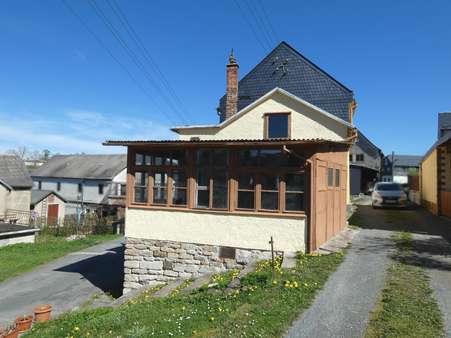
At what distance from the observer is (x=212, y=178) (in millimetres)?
11133

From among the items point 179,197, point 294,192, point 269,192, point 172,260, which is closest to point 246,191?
point 269,192

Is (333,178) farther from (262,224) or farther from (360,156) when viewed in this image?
(360,156)

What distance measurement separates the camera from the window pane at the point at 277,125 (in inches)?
710

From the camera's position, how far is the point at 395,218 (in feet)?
59.4

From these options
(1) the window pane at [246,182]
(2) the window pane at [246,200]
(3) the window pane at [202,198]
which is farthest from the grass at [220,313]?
(3) the window pane at [202,198]

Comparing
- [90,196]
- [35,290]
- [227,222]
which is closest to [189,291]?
[227,222]

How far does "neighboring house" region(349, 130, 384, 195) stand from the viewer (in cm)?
3522

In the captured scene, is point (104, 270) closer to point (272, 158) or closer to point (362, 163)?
point (272, 158)

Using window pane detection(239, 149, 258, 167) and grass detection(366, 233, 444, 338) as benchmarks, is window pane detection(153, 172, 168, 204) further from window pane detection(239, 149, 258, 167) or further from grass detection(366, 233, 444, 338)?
grass detection(366, 233, 444, 338)

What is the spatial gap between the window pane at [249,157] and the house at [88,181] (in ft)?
88.6

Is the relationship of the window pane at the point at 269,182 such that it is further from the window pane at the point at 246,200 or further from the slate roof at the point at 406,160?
the slate roof at the point at 406,160

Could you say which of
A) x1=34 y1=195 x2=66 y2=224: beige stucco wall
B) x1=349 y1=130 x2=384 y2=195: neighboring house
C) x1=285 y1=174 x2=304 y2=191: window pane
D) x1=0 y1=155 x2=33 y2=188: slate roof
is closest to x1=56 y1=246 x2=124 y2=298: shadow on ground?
x1=285 y1=174 x2=304 y2=191: window pane

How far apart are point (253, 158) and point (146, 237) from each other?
471 cm

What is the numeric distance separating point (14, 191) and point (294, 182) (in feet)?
97.6
